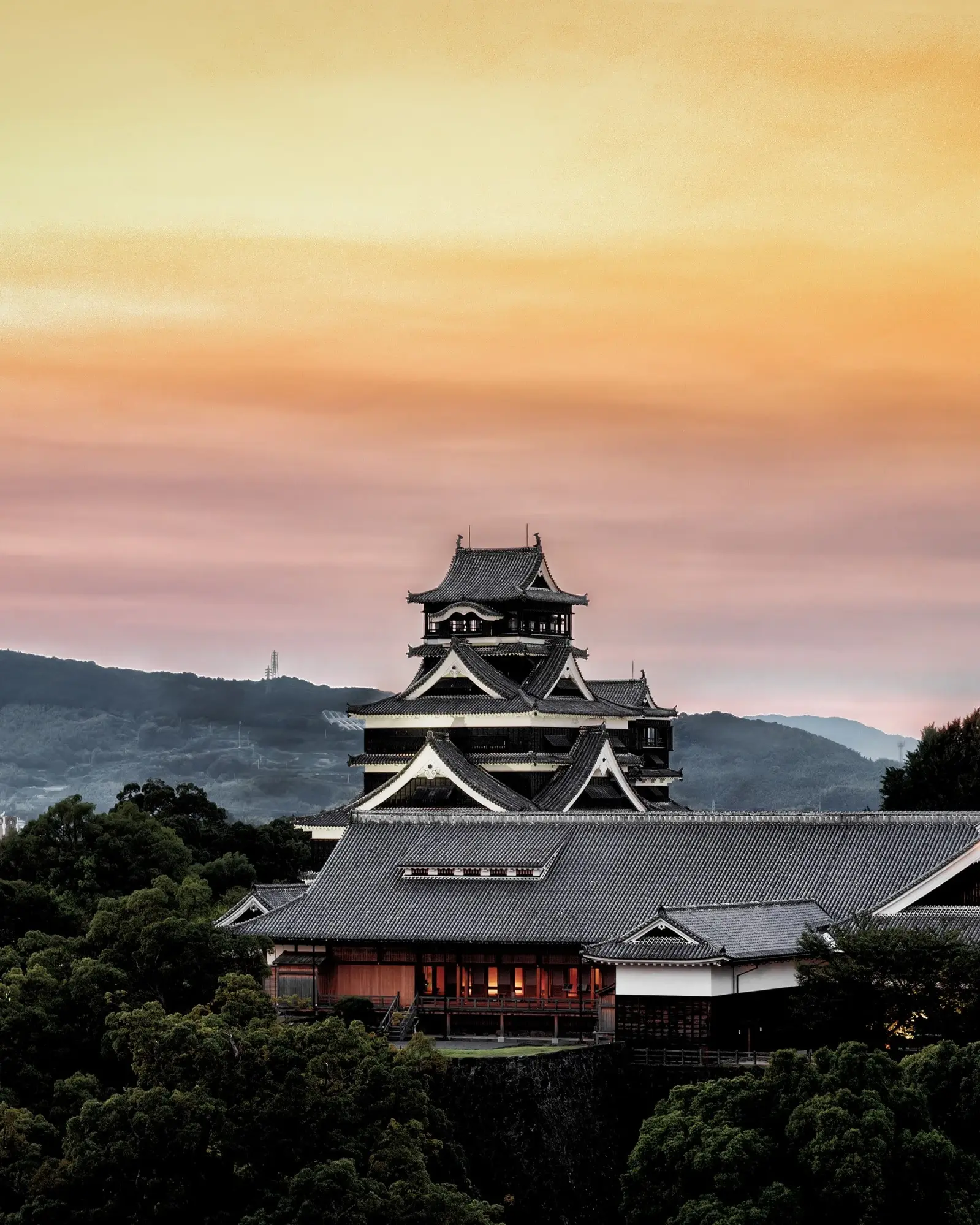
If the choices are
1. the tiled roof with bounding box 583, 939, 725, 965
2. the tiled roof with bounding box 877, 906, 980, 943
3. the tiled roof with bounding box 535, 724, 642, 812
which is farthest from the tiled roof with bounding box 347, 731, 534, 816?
the tiled roof with bounding box 583, 939, 725, 965

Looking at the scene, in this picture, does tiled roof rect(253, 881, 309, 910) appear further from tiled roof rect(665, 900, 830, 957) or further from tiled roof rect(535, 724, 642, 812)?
tiled roof rect(535, 724, 642, 812)

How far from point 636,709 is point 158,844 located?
68.9ft

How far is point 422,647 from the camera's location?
77125 mm

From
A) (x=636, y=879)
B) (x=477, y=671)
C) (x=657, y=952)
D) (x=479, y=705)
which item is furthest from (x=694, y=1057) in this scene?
(x=477, y=671)

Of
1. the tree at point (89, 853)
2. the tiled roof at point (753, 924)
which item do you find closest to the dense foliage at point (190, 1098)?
the tiled roof at point (753, 924)

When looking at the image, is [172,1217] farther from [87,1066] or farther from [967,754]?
[967,754]

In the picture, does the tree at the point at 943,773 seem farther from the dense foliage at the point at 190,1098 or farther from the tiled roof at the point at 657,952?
the dense foliage at the point at 190,1098

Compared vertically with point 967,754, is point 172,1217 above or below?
below

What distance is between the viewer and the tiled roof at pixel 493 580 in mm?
77125

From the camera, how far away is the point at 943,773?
78562 millimetres

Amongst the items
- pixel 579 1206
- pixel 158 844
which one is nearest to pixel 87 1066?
pixel 579 1206

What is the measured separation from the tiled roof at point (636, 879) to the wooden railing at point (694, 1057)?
3746mm

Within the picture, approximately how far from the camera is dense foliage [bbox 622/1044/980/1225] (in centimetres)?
3916

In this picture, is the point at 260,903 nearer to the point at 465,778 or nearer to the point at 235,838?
the point at 465,778
